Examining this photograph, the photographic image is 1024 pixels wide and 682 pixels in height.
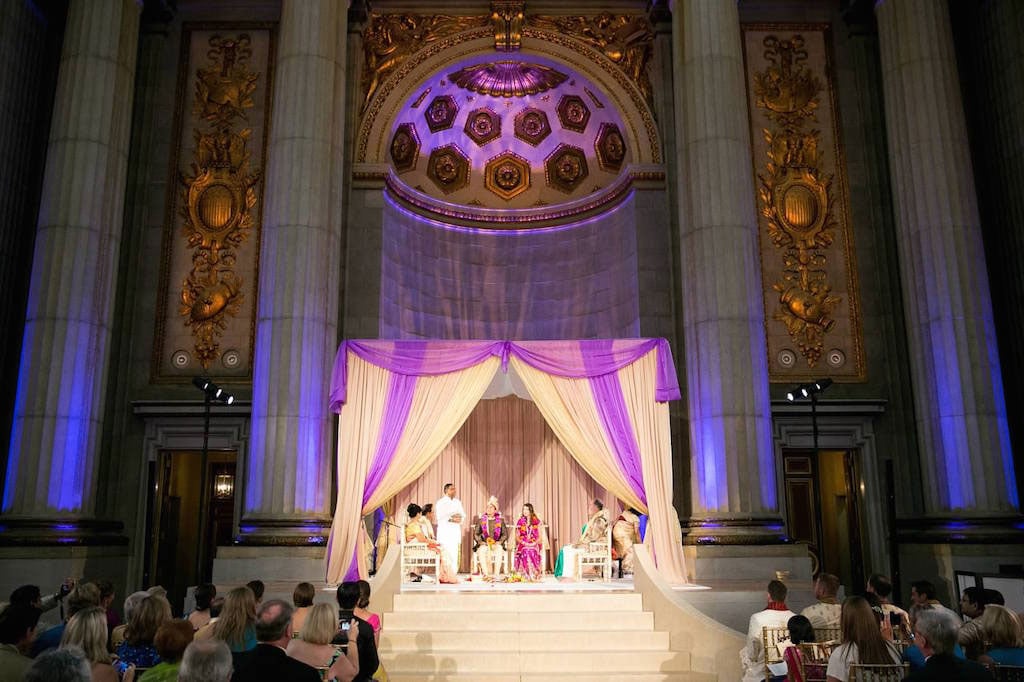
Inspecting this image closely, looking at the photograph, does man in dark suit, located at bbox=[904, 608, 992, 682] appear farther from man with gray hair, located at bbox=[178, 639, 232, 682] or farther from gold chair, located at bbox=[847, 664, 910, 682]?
man with gray hair, located at bbox=[178, 639, 232, 682]

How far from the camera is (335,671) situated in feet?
16.0

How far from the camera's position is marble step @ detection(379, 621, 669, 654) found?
850 centimetres

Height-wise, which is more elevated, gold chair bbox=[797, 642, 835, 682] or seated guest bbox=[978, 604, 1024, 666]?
seated guest bbox=[978, 604, 1024, 666]

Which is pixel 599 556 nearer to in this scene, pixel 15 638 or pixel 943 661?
pixel 943 661

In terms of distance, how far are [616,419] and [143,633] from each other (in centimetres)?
776

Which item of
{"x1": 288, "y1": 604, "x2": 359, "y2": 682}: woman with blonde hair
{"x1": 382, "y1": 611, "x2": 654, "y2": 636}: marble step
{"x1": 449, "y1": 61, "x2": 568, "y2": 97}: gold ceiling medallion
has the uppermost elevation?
{"x1": 449, "y1": 61, "x2": 568, "y2": 97}: gold ceiling medallion

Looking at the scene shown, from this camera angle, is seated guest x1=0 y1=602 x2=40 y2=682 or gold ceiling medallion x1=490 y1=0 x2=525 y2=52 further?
gold ceiling medallion x1=490 y1=0 x2=525 y2=52

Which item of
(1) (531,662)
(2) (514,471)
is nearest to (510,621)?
(1) (531,662)

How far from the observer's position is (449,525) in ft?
43.3

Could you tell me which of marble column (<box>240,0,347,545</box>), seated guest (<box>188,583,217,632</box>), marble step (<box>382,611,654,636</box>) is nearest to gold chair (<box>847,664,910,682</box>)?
seated guest (<box>188,583,217,632</box>)

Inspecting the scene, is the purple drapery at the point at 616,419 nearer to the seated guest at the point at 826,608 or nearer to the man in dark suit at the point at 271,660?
the seated guest at the point at 826,608

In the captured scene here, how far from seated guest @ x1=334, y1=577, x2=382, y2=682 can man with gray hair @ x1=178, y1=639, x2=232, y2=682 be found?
2235 millimetres

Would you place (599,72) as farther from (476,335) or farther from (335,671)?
(335,671)

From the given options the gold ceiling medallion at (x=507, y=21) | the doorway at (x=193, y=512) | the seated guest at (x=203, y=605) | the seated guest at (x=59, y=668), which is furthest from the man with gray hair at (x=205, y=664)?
the gold ceiling medallion at (x=507, y=21)
